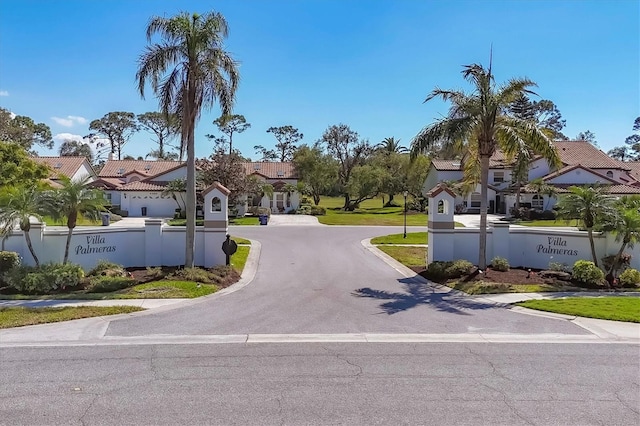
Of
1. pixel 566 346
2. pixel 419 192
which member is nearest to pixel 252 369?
pixel 566 346

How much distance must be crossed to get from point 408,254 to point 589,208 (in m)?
8.57

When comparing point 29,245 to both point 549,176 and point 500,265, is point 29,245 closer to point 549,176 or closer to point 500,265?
point 500,265

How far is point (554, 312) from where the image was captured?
1191cm

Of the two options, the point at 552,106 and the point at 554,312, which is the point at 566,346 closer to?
the point at 554,312

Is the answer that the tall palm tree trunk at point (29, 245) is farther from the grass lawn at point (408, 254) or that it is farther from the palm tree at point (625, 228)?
the palm tree at point (625, 228)

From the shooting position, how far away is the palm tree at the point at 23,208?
14.0 m

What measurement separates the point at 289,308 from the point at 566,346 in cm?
627

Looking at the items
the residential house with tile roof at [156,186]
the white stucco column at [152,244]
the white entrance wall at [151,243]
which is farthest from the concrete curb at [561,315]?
the residential house with tile roof at [156,186]

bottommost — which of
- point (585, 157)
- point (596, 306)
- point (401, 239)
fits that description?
point (596, 306)

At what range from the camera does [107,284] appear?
14.2 metres

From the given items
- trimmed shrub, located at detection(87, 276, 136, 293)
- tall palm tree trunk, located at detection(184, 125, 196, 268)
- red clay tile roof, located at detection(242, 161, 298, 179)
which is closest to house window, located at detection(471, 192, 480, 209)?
red clay tile roof, located at detection(242, 161, 298, 179)

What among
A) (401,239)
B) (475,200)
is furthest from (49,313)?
(475,200)

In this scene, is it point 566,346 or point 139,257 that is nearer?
point 566,346

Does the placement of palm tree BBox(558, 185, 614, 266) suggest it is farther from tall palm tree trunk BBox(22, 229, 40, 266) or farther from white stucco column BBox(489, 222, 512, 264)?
tall palm tree trunk BBox(22, 229, 40, 266)
